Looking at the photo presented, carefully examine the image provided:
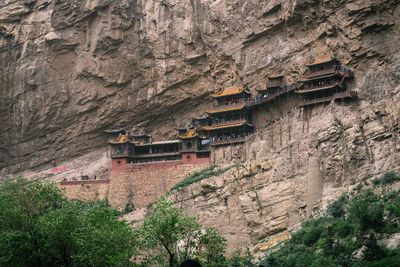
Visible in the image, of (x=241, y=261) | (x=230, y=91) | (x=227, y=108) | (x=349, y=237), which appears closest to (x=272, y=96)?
(x=227, y=108)

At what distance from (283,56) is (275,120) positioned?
217 inches

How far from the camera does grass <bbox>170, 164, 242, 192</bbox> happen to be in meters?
43.6

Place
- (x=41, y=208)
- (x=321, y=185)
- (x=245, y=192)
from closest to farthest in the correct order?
(x=41, y=208), (x=321, y=185), (x=245, y=192)

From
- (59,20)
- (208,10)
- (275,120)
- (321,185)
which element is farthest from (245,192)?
(59,20)

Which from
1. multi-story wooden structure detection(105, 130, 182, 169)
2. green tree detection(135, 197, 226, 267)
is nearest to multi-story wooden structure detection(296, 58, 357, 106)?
multi-story wooden structure detection(105, 130, 182, 169)

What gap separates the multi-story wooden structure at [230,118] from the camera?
4826 centimetres

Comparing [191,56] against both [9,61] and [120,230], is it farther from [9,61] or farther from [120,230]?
[120,230]

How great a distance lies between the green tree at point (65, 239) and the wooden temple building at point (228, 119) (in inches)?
802

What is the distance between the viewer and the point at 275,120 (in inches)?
1853

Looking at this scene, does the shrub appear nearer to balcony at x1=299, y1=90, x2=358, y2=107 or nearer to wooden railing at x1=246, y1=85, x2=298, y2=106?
balcony at x1=299, y1=90, x2=358, y2=107

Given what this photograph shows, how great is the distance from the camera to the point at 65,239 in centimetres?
2727

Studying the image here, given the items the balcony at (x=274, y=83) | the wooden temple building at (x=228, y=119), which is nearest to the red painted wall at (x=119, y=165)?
the wooden temple building at (x=228, y=119)

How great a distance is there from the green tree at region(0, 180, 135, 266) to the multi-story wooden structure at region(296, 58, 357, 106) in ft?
65.8

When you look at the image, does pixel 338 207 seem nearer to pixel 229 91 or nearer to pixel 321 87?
pixel 321 87
